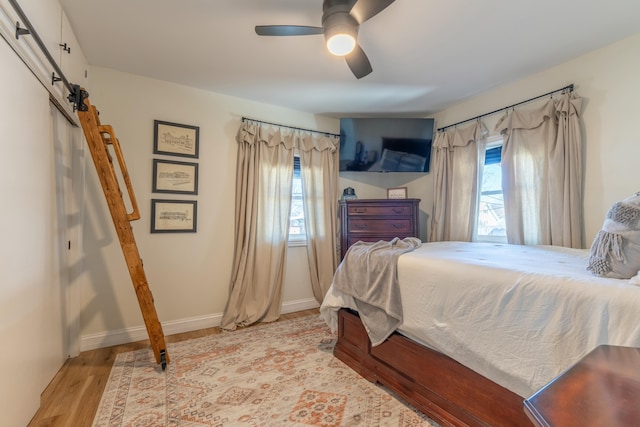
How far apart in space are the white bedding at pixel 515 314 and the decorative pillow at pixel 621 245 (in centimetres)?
6

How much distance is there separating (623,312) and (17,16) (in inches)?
109

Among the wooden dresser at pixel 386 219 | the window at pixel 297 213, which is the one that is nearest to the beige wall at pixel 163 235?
the window at pixel 297 213

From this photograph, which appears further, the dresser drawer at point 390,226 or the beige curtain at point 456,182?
the dresser drawer at point 390,226

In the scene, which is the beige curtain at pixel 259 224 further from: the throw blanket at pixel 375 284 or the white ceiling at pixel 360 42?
the throw blanket at pixel 375 284

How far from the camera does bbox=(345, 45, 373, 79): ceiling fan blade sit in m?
1.96

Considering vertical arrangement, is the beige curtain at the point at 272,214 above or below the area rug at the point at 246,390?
above

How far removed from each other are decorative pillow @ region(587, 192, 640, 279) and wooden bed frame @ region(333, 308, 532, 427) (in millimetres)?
644

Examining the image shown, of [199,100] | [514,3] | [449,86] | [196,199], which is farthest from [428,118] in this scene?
[196,199]

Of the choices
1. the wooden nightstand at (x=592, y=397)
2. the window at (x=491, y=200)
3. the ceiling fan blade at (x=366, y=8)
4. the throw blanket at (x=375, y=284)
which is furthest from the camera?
the window at (x=491, y=200)

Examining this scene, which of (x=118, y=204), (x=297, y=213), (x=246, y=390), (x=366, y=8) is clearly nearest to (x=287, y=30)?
→ (x=366, y=8)

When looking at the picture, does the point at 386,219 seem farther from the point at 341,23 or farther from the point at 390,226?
the point at 341,23

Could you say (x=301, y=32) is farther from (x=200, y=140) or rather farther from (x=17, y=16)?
(x=200, y=140)

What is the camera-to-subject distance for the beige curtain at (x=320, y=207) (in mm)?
3611

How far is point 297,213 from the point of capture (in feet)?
12.1
